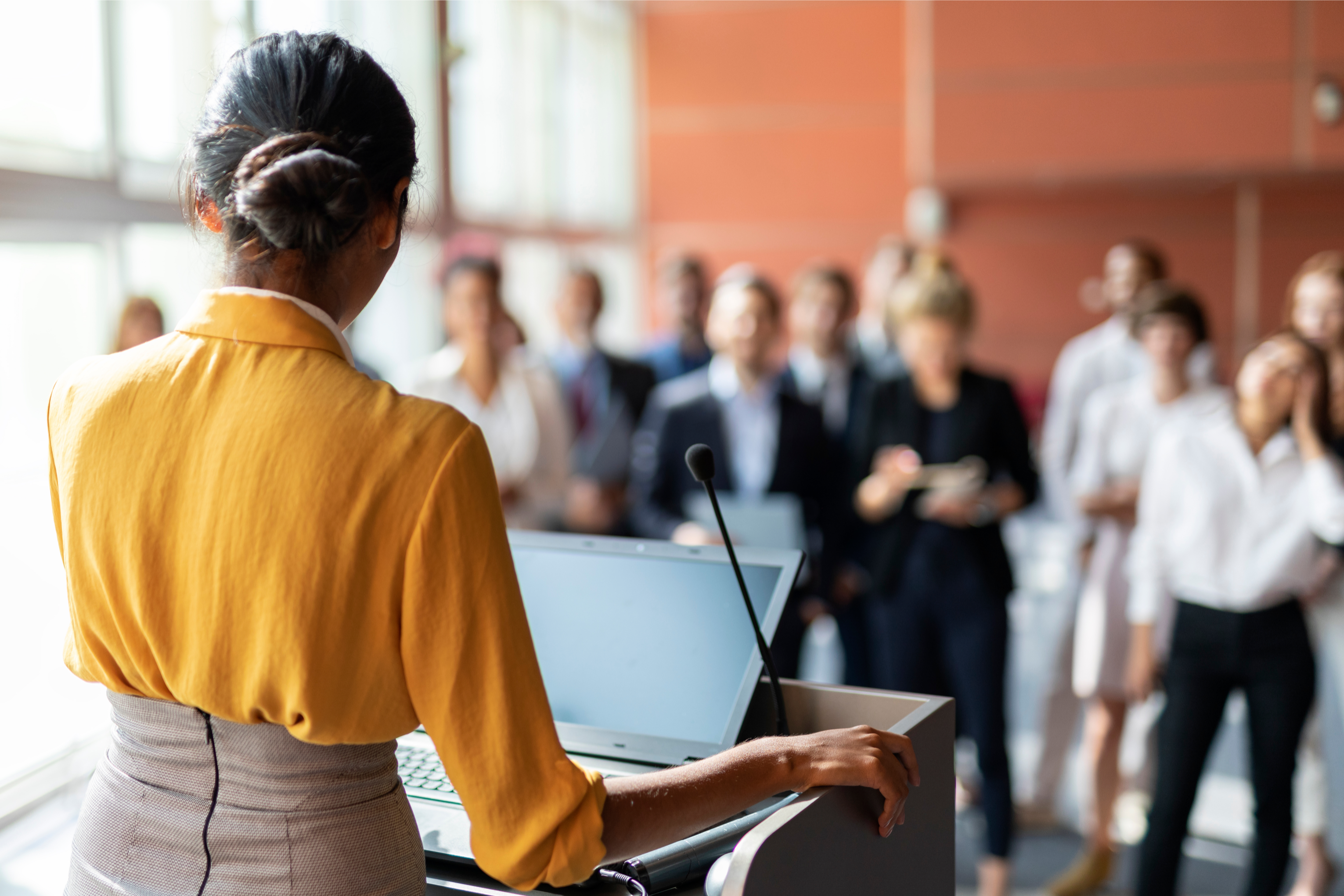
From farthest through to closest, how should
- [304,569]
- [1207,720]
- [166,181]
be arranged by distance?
[166,181]
[1207,720]
[304,569]

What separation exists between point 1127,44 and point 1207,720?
471cm

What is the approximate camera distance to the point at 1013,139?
20.5 ft

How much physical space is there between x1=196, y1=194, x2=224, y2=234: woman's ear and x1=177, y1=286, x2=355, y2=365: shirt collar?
0.19 feet

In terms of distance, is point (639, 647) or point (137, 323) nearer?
point (639, 647)

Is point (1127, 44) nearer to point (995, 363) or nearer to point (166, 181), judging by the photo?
point (995, 363)

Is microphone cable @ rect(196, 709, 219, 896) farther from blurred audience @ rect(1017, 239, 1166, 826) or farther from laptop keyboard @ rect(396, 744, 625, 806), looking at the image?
blurred audience @ rect(1017, 239, 1166, 826)

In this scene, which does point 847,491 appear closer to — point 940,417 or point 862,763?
→ point 940,417

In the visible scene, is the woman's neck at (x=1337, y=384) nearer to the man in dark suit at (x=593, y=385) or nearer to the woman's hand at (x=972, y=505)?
the woman's hand at (x=972, y=505)

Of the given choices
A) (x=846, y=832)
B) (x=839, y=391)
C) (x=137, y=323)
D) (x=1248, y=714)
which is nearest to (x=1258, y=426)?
(x=1248, y=714)

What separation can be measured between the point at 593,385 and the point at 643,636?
318 centimetres

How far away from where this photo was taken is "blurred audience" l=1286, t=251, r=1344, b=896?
2.57 metres

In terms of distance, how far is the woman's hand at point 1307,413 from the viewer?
240 centimetres

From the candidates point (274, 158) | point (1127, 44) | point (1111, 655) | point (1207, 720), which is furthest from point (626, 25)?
point (274, 158)

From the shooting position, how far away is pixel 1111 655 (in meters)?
3.03
